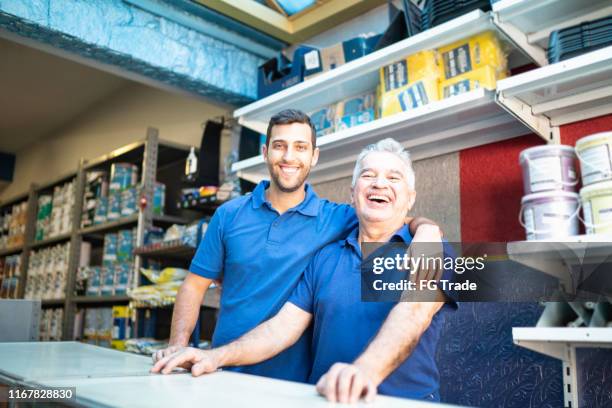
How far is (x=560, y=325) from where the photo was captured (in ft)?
6.16

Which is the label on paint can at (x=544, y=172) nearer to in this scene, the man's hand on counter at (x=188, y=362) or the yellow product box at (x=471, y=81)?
the yellow product box at (x=471, y=81)

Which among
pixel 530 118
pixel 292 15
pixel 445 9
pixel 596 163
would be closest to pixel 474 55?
pixel 445 9

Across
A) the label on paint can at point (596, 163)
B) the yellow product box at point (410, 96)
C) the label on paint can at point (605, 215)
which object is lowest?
the label on paint can at point (605, 215)

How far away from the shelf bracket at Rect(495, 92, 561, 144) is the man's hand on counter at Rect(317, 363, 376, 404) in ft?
5.01

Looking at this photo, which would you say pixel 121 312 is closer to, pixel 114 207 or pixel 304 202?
pixel 114 207

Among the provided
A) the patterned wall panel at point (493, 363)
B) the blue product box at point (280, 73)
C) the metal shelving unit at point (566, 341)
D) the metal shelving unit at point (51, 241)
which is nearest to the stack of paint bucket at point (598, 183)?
the metal shelving unit at point (566, 341)

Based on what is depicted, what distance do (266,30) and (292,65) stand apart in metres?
0.60

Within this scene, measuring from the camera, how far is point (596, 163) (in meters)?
1.86

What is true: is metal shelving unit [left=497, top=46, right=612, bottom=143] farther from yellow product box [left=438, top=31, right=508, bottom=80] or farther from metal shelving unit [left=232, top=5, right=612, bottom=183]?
yellow product box [left=438, top=31, right=508, bottom=80]

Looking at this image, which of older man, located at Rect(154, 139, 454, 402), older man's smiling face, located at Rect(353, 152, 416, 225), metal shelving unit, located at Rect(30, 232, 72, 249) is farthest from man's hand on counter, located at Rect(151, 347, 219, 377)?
metal shelving unit, located at Rect(30, 232, 72, 249)

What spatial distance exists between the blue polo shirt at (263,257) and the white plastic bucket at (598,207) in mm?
803

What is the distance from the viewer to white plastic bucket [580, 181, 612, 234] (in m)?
1.82

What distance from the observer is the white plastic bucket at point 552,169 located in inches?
78.5

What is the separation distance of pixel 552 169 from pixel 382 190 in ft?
2.61
